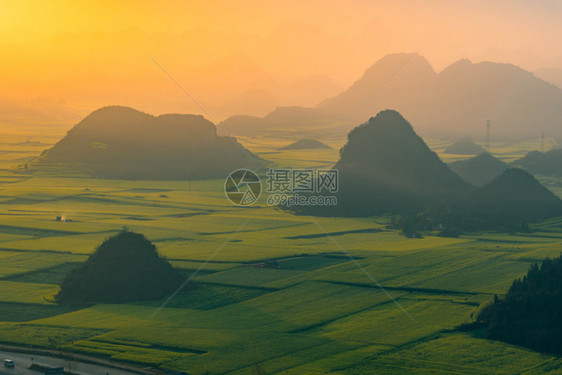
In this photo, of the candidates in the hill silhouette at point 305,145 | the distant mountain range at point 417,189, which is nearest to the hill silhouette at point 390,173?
the distant mountain range at point 417,189

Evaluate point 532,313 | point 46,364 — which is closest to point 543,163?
point 532,313

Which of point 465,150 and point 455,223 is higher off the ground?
point 465,150

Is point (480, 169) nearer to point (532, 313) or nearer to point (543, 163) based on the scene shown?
point (543, 163)

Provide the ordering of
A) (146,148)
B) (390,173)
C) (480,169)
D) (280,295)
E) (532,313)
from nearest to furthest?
1. (532,313)
2. (280,295)
3. (390,173)
4. (480,169)
5. (146,148)

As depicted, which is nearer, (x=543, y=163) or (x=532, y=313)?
(x=532, y=313)

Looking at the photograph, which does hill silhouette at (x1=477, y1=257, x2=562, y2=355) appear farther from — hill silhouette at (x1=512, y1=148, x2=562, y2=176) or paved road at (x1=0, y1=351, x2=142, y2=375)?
hill silhouette at (x1=512, y1=148, x2=562, y2=176)

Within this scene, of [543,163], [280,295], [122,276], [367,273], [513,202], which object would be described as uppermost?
[543,163]

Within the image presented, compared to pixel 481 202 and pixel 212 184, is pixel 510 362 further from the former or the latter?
pixel 212 184

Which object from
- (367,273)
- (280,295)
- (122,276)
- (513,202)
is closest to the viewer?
(280,295)
